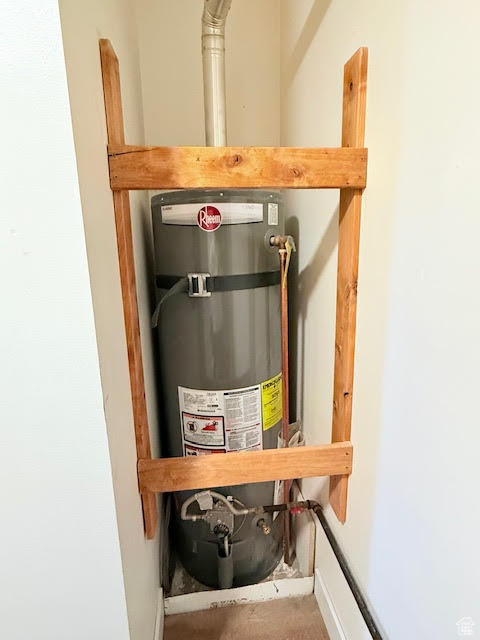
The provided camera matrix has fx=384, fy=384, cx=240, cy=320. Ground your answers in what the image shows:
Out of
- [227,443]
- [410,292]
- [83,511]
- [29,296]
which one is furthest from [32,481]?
[410,292]

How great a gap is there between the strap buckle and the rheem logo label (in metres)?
0.12

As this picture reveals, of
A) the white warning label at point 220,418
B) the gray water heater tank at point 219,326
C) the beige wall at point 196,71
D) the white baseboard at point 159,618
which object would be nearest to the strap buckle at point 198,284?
the gray water heater tank at point 219,326

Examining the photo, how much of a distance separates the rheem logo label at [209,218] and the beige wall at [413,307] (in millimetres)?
295

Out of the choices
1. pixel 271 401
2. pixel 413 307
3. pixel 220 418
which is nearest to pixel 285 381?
pixel 271 401

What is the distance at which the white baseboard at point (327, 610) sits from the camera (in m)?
1.08

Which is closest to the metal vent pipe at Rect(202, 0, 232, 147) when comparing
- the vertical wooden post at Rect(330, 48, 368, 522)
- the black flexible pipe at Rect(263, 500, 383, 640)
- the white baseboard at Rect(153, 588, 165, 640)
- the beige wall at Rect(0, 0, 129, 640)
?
the vertical wooden post at Rect(330, 48, 368, 522)

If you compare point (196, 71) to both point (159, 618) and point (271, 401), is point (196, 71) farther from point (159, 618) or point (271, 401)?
point (159, 618)

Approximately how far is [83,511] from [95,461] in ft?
0.33

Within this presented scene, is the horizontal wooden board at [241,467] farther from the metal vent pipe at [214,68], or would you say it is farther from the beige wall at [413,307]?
the metal vent pipe at [214,68]

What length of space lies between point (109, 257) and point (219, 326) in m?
0.42

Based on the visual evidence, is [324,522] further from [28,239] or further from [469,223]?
[28,239]

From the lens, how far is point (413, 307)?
0.66 metres

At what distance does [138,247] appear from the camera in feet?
3.48

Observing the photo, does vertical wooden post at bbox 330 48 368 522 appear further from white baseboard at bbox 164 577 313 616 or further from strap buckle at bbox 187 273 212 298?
white baseboard at bbox 164 577 313 616
